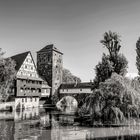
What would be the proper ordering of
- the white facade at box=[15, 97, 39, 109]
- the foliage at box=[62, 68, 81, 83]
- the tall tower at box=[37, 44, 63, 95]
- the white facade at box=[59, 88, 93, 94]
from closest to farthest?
the white facade at box=[15, 97, 39, 109] → the white facade at box=[59, 88, 93, 94] → the tall tower at box=[37, 44, 63, 95] → the foliage at box=[62, 68, 81, 83]

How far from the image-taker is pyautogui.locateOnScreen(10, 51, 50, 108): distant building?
42.3 meters

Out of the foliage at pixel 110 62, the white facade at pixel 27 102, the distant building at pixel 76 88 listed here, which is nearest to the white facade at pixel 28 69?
the white facade at pixel 27 102

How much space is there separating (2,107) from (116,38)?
26.7 metres

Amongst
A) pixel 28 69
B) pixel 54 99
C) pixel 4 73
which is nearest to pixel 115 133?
pixel 4 73

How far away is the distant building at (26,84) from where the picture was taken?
4234 cm

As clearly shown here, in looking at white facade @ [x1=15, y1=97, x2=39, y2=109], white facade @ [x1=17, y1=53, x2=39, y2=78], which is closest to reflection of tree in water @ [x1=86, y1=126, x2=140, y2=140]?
white facade @ [x1=15, y1=97, x2=39, y2=109]

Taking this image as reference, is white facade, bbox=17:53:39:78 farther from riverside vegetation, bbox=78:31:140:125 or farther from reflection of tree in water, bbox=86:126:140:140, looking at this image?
reflection of tree in water, bbox=86:126:140:140

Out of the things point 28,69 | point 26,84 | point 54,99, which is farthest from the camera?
point 54,99

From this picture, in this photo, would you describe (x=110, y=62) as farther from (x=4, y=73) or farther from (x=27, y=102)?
(x=27, y=102)

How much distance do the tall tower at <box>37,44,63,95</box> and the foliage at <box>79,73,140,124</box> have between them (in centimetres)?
3956

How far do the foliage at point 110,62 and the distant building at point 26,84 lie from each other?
2052cm

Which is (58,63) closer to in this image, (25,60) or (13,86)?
(25,60)

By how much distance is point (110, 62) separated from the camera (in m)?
29.1

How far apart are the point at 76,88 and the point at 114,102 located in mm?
39994
